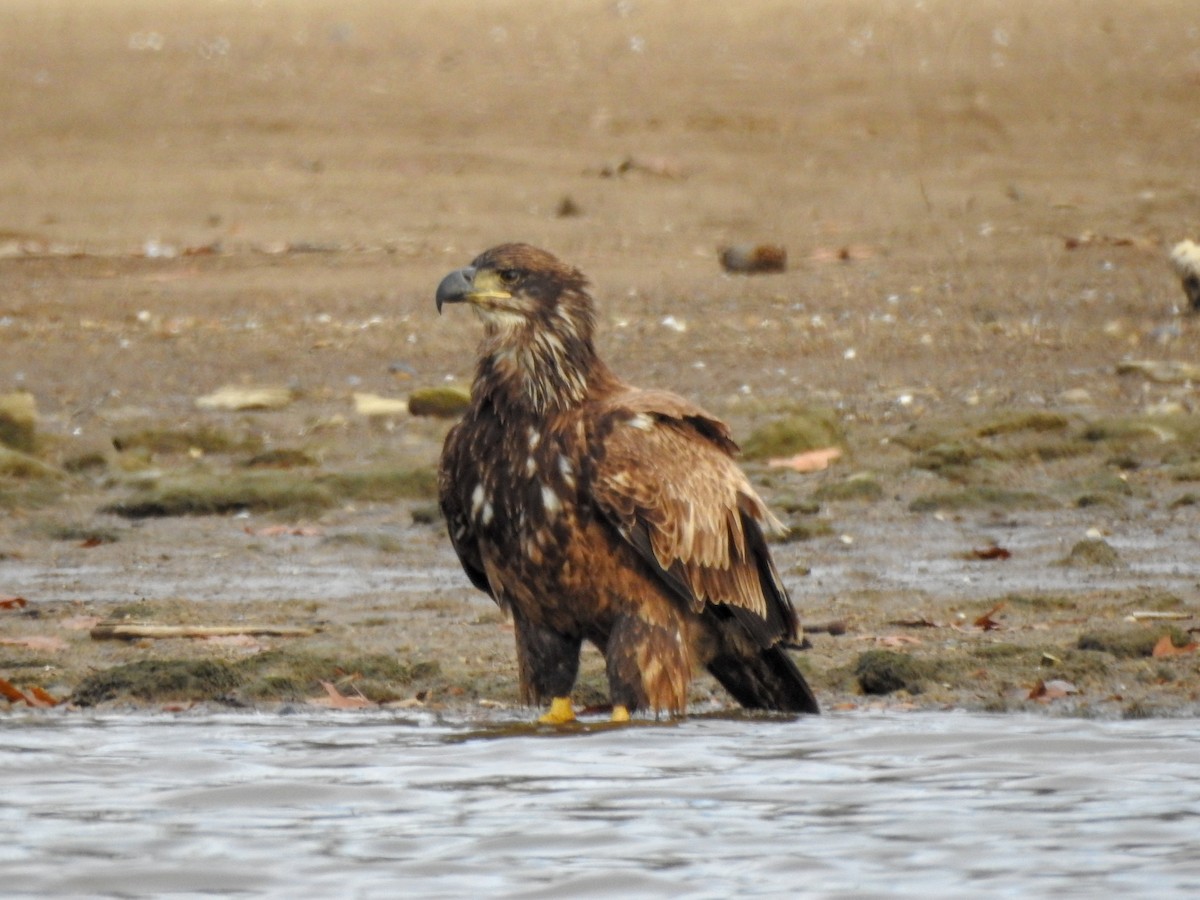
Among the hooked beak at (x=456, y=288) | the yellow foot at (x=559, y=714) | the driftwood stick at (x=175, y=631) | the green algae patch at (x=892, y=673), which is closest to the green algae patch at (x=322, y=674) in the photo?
the driftwood stick at (x=175, y=631)

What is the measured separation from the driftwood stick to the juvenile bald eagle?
1.31m

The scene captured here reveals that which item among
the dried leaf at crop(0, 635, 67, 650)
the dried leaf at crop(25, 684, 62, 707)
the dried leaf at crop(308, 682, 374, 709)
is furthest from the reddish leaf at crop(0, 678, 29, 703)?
the dried leaf at crop(308, 682, 374, 709)

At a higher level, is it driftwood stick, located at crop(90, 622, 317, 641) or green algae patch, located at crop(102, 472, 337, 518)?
green algae patch, located at crop(102, 472, 337, 518)

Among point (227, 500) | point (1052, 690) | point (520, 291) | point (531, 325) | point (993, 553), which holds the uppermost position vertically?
point (520, 291)

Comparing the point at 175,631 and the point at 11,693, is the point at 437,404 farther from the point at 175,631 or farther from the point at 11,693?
the point at 11,693

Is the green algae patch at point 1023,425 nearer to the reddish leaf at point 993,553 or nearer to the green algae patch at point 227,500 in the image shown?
the reddish leaf at point 993,553

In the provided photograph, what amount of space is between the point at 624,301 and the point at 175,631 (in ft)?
24.4

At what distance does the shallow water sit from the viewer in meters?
4.89

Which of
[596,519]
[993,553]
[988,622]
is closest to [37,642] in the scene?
[596,519]

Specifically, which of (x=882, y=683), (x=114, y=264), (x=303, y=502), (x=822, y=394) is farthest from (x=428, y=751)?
(x=114, y=264)

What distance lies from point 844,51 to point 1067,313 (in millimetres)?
10141

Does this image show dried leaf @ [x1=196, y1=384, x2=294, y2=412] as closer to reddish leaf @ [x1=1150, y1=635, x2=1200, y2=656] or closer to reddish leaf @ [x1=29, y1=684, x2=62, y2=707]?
reddish leaf @ [x1=29, y1=684, x2=62, y2=707]

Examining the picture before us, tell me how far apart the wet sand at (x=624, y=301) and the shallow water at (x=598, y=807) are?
60 centimetres

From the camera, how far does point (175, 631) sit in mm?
7906
